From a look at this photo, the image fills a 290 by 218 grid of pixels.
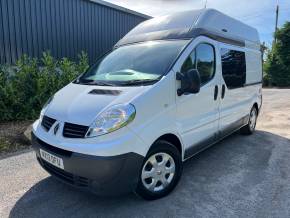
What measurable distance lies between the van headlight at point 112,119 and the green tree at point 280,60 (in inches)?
871

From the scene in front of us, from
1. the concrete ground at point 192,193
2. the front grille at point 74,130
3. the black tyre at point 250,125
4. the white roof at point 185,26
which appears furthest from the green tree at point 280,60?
the front grille at point 74,130

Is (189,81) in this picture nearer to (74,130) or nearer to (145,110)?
(145,110)

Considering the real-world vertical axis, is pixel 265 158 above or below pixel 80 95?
below

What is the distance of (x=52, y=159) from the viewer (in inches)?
117

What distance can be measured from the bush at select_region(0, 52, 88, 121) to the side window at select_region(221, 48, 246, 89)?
4382 millimetres

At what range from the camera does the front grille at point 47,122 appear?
10.2 ft

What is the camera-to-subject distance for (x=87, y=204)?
3.17 metres

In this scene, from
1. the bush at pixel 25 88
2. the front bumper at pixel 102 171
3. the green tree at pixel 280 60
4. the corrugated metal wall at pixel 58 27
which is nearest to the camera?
the front bumper at pixel 102 171

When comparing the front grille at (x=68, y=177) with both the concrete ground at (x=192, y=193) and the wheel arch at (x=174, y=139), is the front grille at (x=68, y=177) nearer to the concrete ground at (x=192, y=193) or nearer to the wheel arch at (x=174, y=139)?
the concrete ground at (x=192, y=193)

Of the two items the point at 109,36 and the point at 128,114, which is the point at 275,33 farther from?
the point at 128,114

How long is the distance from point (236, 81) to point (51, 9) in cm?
624

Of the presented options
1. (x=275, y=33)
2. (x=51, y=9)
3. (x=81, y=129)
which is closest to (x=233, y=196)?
(x=81, y=129)

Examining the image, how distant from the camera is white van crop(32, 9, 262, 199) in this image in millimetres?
2730

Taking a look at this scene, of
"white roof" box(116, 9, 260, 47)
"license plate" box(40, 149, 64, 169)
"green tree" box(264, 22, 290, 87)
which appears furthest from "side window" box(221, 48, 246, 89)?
"green tree" box(264, 22, 290, 87)
